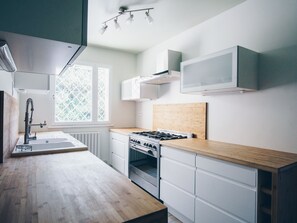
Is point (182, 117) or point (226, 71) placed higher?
point (226, 71)

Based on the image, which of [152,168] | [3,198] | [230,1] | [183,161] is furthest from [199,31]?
[3,198]

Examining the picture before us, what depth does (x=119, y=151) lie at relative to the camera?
363 centimetres

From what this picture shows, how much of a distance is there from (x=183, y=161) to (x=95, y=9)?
212 centimetres

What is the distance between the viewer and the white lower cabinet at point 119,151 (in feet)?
11.1

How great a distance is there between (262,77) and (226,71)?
406 millimetres

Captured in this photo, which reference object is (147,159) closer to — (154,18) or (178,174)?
(178,174)

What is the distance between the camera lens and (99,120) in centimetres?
411

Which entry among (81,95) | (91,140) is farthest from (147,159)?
(81,95)

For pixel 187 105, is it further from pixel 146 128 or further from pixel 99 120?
pixel 99 120

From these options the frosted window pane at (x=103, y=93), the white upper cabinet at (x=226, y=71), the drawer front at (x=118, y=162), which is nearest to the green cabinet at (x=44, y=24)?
the white upper cabinet at (x=226, y=71)

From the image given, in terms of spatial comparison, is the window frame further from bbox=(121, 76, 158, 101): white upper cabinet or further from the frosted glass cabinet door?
the frosted glass cabinet door

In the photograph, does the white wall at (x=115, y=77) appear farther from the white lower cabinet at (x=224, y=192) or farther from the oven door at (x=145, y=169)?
the white lower cabinet at (x=224, y=192)

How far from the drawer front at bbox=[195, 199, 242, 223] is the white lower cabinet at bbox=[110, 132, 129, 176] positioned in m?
1.65

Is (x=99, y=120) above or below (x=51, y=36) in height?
below
